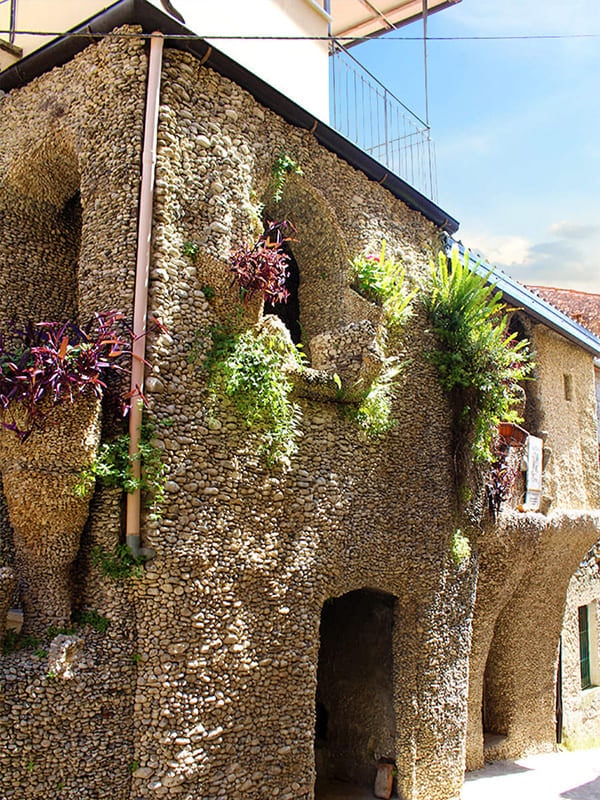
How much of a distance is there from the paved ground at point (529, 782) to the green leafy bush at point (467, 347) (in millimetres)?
5547

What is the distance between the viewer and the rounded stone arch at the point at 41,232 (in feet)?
30.4

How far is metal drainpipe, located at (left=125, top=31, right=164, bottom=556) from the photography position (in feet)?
25.2

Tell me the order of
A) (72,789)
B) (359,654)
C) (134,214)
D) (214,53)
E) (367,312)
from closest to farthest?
(72,789), (134,214), (214,53), (367,312), (359,654)

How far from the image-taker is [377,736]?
1091cm

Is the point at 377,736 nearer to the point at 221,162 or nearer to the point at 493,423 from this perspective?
the point at 493,423

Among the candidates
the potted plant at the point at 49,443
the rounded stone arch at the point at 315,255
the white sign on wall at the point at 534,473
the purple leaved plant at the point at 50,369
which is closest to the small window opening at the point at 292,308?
the rounded stone arch at the point at 315,255

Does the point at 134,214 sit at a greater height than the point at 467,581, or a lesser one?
greater

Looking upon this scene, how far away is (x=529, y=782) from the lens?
42.0 ft

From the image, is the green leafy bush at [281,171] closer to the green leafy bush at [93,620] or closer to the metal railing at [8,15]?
the metal railing at [8,15]

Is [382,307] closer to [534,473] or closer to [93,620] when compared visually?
[534,473]

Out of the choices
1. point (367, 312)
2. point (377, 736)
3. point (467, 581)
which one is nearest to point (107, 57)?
point (367, 312)

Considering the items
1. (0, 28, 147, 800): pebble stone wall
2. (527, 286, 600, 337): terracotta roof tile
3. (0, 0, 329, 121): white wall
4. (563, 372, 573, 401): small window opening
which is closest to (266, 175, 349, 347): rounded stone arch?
(0, 0, 329, 121): white wall

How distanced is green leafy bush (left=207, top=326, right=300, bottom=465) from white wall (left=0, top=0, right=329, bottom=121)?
12.0ft

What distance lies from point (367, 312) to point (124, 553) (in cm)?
505
